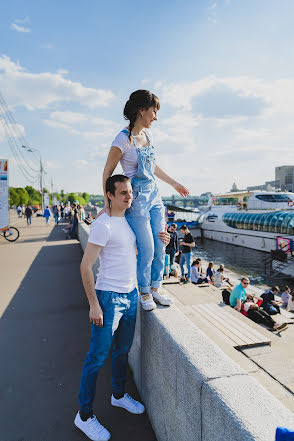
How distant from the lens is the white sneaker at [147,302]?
2712mm

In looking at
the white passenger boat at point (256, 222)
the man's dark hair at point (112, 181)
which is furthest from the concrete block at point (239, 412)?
the white passenger boat at point (256, 222)

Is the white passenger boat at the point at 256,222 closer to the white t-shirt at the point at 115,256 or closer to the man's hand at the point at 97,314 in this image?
the white t-shirt at the point at 115,256

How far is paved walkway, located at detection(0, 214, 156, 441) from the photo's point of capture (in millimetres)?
2598

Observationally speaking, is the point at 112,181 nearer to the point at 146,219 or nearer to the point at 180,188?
the point at 146,219

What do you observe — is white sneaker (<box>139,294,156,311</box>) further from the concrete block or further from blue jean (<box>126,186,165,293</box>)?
the concrete block

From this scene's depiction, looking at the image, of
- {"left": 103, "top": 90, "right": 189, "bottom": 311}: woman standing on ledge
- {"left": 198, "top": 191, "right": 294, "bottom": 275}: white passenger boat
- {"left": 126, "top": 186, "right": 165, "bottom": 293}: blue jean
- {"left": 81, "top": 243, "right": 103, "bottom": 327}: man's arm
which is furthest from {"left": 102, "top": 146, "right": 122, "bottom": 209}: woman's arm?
{"left": 198, "top": 191, "right": 294, "bottom": 275}: white passenger boat

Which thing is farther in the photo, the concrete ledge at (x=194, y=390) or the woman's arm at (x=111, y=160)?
the woman's arm at (x=111, y=160)

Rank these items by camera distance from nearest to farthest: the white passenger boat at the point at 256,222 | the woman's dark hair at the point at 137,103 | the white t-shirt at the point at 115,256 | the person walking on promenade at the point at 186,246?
the white t-shirt at the point at 115,256 < the woman's dark hair at the point at 137,103 < the person walking on promenade at the point at 186,246 < the white passenger boat at the point at 256,222

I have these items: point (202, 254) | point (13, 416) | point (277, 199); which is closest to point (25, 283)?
Result: point (13, 416)

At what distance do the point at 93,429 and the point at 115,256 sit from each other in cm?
138

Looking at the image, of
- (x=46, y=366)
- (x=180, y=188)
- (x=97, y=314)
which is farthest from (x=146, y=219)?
(x=46, y=366)

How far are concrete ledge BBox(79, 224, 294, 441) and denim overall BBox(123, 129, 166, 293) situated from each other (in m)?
0.37

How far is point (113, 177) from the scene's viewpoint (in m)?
2.47

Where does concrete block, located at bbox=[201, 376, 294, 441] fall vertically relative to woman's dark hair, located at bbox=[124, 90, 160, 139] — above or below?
below
